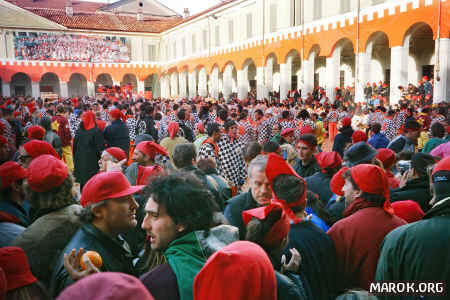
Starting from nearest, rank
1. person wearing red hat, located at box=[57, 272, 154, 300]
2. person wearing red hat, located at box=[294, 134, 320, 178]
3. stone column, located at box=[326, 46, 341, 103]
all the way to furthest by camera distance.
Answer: person wearing red hat, located at box=[57, 272, 154, 300] < person wearing red hat, located at box=[294, 134, 320, 178] < stone column, located at box=[326, 46, 341, 103]

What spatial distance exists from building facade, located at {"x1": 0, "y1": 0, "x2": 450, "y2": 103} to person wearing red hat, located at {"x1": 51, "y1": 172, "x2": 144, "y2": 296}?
48.3 feet

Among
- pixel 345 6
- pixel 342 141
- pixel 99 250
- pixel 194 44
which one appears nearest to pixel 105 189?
pixel 99 250

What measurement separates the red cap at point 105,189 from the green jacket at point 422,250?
1.61 m

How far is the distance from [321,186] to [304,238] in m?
1.90

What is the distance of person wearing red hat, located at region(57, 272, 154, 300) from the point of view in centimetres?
95

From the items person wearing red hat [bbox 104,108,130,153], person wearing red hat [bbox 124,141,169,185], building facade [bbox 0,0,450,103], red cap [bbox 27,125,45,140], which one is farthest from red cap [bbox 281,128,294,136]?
building facade [bbox 0,0,450,103]

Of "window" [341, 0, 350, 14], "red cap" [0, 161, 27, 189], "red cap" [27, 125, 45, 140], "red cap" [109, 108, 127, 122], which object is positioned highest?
"window" [341, 0, 350, 14]

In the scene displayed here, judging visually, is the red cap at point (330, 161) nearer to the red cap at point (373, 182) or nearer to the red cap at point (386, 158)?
the red cap at point (386, 158)

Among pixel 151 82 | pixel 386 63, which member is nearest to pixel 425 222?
pixel 386 63

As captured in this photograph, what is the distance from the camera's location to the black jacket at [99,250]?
2010 millimetres

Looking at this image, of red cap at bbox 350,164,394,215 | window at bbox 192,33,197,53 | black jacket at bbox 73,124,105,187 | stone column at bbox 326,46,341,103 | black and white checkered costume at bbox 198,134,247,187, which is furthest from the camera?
window at bbox 192,33,197,53

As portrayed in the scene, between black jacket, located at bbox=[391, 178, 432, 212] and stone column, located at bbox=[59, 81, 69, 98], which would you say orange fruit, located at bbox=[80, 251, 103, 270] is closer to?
black jacket, located at bbox=[391, 178, 432, 212]

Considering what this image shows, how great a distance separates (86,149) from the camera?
22.3ft

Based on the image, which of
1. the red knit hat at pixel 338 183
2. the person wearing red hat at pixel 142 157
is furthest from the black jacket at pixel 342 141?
the person wearing red hat at pixel 142 157
